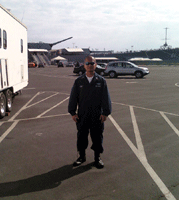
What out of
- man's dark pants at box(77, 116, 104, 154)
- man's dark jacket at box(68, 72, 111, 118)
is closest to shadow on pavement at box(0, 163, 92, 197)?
man's dark pants at box(77, 116, 104, 154)

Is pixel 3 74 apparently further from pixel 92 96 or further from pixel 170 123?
pixel 170 123

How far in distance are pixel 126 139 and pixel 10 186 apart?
10.3 feet

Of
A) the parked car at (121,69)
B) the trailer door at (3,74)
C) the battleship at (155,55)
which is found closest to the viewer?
the trailer door at (3,74)

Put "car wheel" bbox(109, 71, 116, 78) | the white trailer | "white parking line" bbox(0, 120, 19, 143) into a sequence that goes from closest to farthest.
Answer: "white parking line" bbox(0, 120, 19, 143) < the white trailer < "car wheel" bbox(109, 71, 116, 78)

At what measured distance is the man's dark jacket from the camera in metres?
→ 4.13

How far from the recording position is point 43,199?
330 centimetres

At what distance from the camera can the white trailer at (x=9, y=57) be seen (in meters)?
7.74

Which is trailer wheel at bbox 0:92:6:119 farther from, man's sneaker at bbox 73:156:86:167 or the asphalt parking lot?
man's sneaker at bbox 73:156:86:167

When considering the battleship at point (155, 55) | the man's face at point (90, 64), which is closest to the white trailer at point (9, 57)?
the man's face at point (90, 64)

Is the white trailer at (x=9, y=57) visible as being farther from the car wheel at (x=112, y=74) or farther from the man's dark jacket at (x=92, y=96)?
the car wheel at (x=112, y=74)

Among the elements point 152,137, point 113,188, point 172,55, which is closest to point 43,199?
point 113,188

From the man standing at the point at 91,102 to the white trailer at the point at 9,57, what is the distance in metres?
4.30

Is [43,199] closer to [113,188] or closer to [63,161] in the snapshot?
[113,188]

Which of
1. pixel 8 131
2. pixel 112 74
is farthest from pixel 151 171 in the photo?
pixel 112 74
